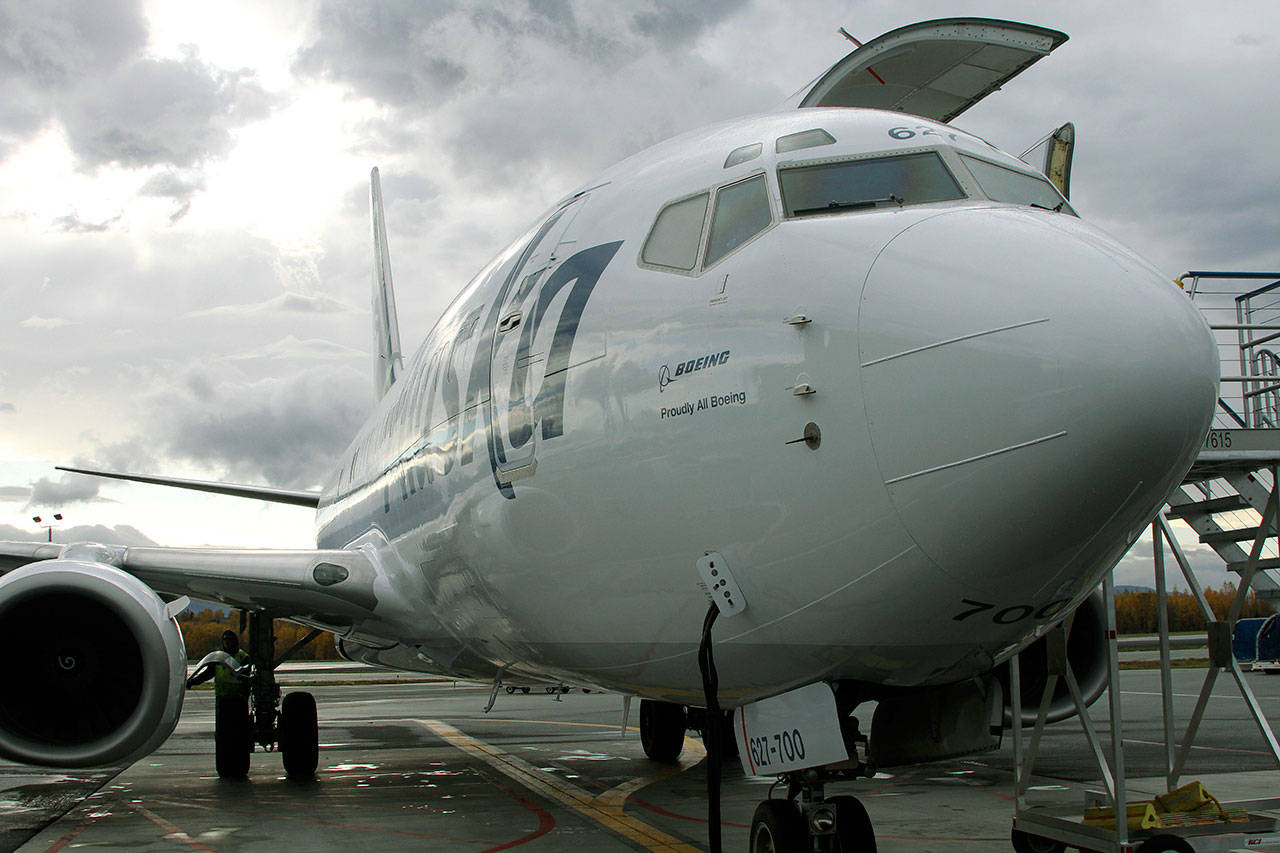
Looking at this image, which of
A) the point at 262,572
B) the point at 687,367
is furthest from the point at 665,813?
the point at 687,367

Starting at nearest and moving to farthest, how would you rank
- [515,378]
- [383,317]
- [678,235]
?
[678,235]
[515,378]
[383,317]

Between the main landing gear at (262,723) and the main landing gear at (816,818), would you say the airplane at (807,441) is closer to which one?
the main landing gear at (816,818)

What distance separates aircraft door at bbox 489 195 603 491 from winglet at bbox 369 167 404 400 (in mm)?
11162

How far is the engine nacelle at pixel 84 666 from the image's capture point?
23.0ft

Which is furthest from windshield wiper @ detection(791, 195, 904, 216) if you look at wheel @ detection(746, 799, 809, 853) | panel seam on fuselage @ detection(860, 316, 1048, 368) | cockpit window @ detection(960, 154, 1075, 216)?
wheel @ detection(746, 799, 809, 853)

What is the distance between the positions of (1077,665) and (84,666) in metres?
6.38

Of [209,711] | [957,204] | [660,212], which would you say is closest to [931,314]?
[957,204]

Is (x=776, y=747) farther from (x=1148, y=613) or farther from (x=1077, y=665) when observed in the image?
(x=1148, y=613)

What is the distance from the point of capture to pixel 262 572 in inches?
351

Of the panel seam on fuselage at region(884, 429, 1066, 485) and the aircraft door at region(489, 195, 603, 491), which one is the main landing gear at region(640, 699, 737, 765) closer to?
the aircraft door at region(489, 195, 603, 491)

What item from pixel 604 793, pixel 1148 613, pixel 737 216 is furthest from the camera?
pixel 1148 613

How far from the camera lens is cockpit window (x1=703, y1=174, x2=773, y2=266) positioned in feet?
14.6

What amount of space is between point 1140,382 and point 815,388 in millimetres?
1007

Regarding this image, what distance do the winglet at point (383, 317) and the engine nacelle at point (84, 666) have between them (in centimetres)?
962
